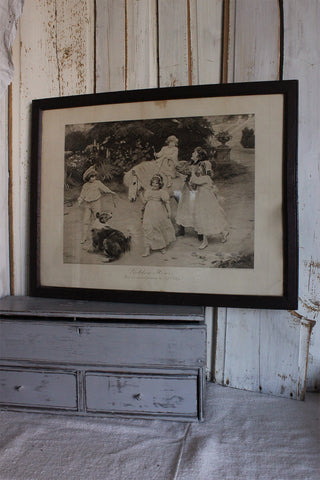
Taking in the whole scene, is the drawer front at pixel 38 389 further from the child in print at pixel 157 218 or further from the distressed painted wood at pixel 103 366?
the child in print at pixel 157 218

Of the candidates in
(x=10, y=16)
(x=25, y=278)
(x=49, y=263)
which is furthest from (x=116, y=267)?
(x=10, y=16)

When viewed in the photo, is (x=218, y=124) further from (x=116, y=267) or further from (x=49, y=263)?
(x=49, y=263)

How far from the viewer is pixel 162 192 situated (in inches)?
45.8

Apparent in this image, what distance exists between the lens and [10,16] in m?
1.20

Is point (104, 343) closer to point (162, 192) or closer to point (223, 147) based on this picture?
point (162, 192)

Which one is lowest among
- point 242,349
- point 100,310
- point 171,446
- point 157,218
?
point 171,446

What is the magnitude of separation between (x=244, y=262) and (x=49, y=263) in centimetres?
77

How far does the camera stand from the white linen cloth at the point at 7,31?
119cm

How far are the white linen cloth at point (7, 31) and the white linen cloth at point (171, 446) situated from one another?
1.27 meters

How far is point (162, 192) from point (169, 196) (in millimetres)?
31

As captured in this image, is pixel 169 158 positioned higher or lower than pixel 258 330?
higher

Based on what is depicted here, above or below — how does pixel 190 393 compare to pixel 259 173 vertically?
below

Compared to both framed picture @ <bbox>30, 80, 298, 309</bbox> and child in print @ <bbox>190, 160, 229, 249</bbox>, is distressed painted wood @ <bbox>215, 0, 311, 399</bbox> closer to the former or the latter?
framed picture @ <bbox>30, 80, 298, 309</bbox>

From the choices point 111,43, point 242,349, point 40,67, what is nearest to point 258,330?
point 242,349
